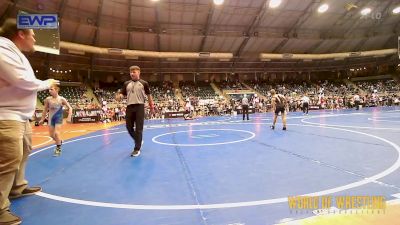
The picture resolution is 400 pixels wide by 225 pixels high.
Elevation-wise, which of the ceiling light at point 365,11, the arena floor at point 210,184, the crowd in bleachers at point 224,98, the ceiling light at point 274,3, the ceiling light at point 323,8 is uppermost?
the ceiling light at point 365,11

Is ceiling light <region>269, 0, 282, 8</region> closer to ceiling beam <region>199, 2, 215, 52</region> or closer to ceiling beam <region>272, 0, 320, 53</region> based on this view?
ceiling beam <region>272, 0, 320, 53</region>

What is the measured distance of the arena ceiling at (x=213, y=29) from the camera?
2603 centimetres

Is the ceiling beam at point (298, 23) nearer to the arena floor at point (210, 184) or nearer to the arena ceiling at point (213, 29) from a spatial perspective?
the arena ceiling at point (213, 29)

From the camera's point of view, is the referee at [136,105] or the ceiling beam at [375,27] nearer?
the referee at [136,105]

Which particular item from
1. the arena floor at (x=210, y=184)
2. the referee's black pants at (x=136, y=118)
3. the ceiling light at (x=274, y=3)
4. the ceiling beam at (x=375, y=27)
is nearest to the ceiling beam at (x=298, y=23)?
the ceiling light at (x=274, y=3)

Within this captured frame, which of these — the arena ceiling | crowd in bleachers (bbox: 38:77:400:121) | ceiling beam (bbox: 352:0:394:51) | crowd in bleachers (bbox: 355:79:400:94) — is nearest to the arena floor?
crowd in bleachers (bbox: 38:77:400:121)

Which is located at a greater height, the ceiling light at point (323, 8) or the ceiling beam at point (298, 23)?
the ceiling light at point (323, 8)

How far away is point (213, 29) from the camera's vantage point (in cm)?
3122

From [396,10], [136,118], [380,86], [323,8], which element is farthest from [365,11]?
[136,118]

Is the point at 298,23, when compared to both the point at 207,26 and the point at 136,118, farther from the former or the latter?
the point at 136,118

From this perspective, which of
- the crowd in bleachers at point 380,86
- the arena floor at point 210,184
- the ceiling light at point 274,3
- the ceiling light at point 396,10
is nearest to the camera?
the arena floor at point 210,184

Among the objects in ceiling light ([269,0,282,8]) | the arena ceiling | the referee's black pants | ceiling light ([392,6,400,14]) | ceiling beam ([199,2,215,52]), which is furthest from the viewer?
ceiling light ([392,6,400,14])

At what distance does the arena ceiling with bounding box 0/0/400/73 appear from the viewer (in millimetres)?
26031

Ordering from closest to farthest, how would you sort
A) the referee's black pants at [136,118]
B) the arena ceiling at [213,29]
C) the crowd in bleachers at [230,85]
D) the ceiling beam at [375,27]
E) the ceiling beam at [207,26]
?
1. the referee's black pants at [136,118]
2. the arena ceiling at [213,29]
3. the ceiling beam at [207,26]
4. the ceiling beam at [375,27]
5. the crowd in bleachers at [230,85]
